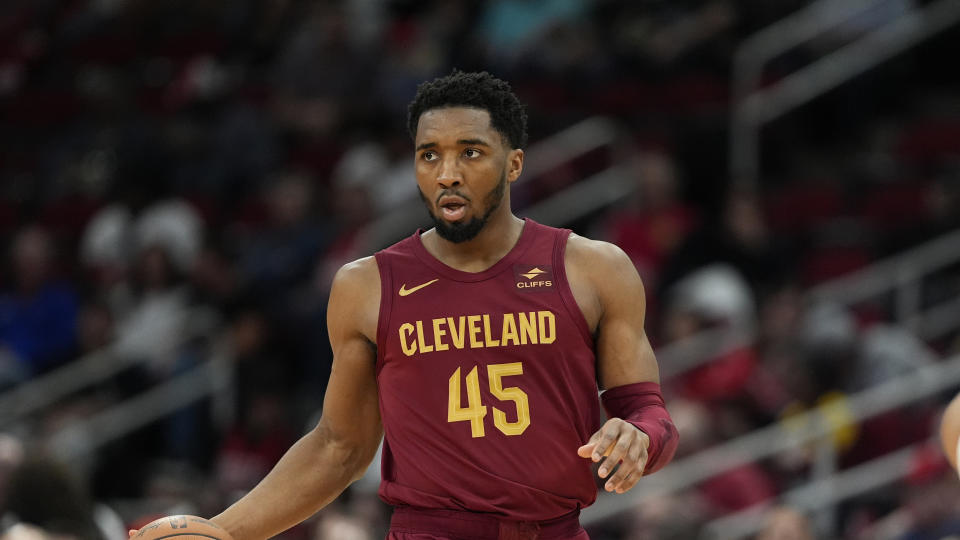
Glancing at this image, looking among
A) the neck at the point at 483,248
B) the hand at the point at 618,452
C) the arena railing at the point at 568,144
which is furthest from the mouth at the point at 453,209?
the arena railing at the point at 568,144

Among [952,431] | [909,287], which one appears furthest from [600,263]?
[909,287]

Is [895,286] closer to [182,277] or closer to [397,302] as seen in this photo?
[182,277]

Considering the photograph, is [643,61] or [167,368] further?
[643,61]

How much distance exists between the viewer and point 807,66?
524 inches

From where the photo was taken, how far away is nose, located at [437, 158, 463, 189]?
4.86 m

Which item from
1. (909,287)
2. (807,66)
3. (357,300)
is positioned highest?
(807,66)

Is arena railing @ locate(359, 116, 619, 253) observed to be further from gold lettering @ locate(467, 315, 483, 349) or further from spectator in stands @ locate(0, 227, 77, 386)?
gold lettering @ locate(467, 315, 483, 349)

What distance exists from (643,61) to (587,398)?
29.4 feet

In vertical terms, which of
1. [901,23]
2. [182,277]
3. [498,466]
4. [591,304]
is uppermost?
[901,23]

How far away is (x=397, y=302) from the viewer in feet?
16.6

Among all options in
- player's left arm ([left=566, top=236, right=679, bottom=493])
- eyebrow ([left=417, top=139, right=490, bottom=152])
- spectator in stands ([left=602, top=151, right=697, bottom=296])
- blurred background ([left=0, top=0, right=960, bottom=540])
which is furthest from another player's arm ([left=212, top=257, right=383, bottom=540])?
spectator in stands ([left=602, top=151, right=697, bottom=296])

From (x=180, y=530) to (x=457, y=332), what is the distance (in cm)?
106

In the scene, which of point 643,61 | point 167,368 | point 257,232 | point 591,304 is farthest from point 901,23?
point 591,304

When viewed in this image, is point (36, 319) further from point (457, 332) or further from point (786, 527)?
point (457, 332)
